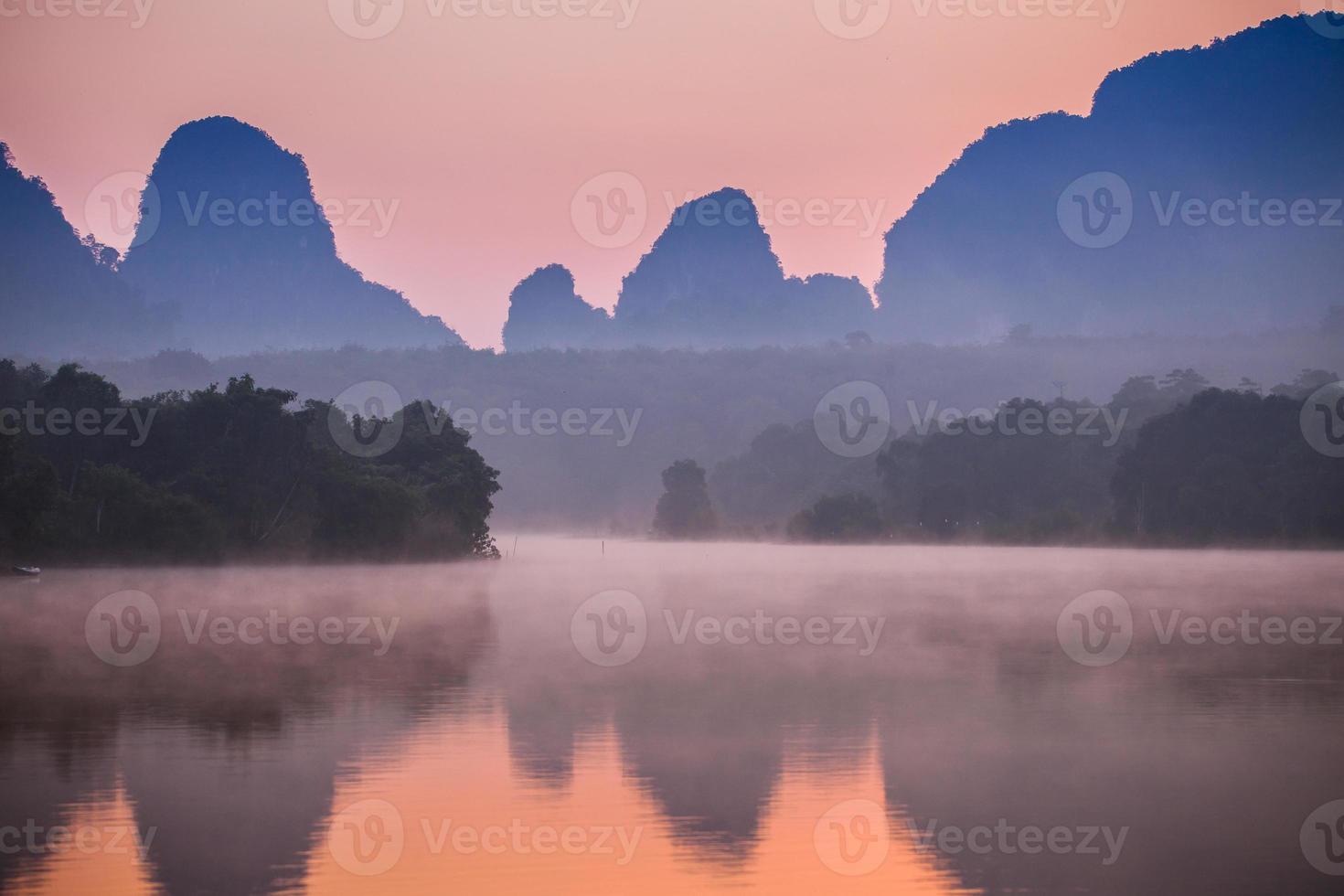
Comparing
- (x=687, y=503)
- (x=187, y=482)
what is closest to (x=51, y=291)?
(x=687, y=503)

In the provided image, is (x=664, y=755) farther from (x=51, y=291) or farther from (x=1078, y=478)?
(x=51, y=291)

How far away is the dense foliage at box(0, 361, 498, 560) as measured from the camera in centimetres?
5131

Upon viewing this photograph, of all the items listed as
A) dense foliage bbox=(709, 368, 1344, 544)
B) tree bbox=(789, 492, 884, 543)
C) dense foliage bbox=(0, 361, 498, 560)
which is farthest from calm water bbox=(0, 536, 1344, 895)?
tree bbox=(789, 492, 884, 543)

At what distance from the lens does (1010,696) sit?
20.6 meters

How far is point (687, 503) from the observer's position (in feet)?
400

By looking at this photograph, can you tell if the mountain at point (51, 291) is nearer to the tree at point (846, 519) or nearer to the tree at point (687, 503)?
the tree at point (687, 503)

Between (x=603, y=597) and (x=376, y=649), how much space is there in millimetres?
16067

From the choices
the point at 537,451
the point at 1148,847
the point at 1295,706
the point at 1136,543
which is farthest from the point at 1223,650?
the point at 537,451

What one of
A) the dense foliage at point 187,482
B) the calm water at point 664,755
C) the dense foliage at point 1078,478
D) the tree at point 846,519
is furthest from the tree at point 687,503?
the calm water at point 664,755

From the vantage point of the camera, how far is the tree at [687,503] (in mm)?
121125

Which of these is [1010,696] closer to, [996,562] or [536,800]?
[536,800]

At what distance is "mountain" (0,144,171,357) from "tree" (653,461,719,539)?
316 feet

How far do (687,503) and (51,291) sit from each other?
103m

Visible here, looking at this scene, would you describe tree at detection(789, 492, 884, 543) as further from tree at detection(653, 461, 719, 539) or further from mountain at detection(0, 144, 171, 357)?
mountain at detection(0, 144, 171, 357)
